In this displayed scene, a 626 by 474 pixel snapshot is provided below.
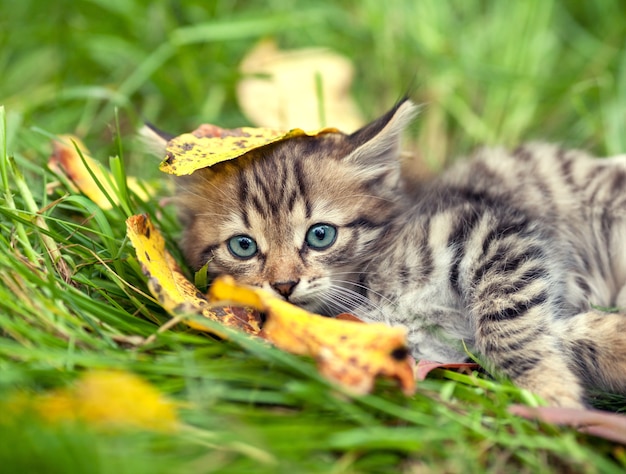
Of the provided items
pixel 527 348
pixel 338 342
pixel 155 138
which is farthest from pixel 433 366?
pixel 155 138

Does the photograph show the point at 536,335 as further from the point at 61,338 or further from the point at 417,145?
the point at 417,145

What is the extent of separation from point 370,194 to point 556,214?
82 centimetres

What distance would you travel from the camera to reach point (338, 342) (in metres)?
1.81

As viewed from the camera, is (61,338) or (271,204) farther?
(271,204)

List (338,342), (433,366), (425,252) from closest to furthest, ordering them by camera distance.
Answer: (338,342), (433,366), (425,252)

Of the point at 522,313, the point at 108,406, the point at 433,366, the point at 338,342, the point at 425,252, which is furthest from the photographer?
the point at 425,252

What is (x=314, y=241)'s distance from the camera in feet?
7.89

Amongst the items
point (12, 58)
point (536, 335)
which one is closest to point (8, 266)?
point (536, 335)

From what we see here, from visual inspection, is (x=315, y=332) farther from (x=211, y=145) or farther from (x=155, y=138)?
(x=155, y=138)

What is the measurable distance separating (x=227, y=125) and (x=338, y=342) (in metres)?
2.36

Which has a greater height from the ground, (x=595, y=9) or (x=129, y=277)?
(x=595, y=9)

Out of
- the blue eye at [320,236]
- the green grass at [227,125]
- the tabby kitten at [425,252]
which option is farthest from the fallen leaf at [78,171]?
the blue eye at [320,236]

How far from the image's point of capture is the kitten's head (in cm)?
234

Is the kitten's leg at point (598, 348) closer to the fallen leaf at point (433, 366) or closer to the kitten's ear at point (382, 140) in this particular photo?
the fallen leaf at point (433, 366)
